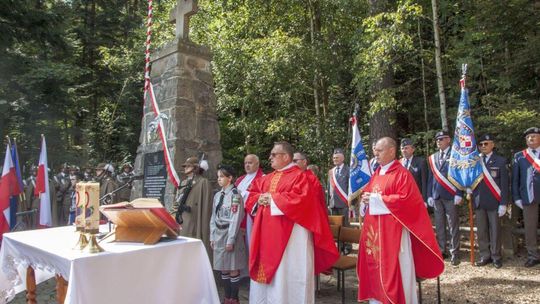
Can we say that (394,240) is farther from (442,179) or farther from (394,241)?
(442,179)

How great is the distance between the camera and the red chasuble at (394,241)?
461 centimetres

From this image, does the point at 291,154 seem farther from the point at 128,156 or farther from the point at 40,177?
the point at 128,156

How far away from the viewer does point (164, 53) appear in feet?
23.0

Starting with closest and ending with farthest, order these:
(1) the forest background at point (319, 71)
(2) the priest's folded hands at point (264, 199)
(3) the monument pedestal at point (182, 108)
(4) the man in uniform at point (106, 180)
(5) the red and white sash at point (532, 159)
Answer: (2) the priest's folded hands at point (264, 199) < (3) the monument pedestal at point (182, 108) < (5) the red and white sash at point (532, 159) < (1) the forest background at point (319, 71) < (4) the man in uniform at point (106, 180)

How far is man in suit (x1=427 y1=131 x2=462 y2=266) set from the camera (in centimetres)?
755

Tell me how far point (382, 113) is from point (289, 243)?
703 cm

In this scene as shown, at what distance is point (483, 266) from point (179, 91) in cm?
567

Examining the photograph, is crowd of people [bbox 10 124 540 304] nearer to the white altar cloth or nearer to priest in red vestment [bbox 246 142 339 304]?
priest in red vestment [bbox 246 142 339 304]

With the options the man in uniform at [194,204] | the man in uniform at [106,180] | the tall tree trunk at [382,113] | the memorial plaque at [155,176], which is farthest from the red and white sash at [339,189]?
the man in uniform at [106,180]

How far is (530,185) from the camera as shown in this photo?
22.9ft

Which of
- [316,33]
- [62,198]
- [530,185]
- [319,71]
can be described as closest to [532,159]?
[530,185]

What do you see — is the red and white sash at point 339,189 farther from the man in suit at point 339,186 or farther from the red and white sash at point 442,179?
the red and white sash at point 442,179

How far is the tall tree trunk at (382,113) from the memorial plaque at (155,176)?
5.86 m

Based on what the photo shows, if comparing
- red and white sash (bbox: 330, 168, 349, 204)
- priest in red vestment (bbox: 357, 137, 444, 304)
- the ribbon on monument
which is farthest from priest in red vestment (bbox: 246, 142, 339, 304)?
red and white sash (bbox: 330, 168, 349, 204)
